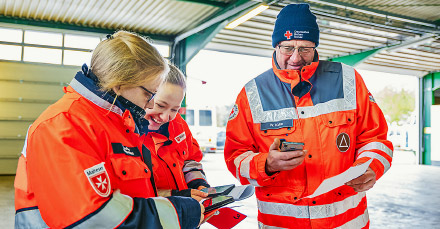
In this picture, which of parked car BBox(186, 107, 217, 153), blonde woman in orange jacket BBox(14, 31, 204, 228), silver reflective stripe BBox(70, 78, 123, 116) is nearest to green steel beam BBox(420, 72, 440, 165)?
parked car BBox(186, 107, 217, 153)

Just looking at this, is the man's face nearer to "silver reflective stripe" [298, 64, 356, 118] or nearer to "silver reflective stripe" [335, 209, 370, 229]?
"silver reflective stripe" [298, 64, 356, 118]

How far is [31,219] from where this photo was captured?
1118 millimetres

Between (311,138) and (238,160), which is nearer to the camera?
(311,138)

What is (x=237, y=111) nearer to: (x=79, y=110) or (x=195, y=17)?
(x=79, y=110)

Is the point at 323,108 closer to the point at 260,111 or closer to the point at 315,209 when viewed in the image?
the point at 260,111

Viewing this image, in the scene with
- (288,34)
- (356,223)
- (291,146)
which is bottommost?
(356,223)

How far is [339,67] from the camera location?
1926 mm

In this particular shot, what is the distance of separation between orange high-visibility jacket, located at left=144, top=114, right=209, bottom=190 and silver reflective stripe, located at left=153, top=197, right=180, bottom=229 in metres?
0.52

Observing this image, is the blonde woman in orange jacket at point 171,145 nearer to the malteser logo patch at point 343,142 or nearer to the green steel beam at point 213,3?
the malteser logo patch at point 343,142

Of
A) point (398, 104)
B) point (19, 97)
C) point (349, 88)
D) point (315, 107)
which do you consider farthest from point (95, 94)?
point (398, 104)

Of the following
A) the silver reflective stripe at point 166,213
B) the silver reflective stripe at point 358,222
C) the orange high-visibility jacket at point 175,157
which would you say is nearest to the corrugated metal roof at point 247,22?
the orange high-visibility jacket at point 175,157

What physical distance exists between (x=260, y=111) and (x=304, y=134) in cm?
26

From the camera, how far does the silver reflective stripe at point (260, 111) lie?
72.5 inches

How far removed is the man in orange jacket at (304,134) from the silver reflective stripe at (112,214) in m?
0.76
